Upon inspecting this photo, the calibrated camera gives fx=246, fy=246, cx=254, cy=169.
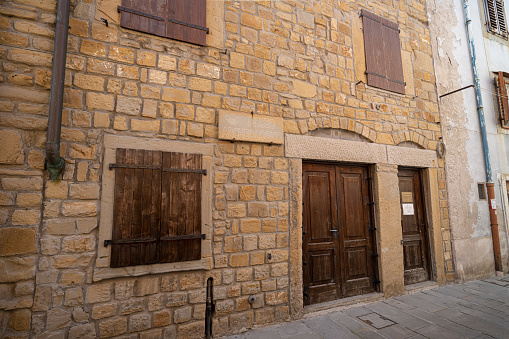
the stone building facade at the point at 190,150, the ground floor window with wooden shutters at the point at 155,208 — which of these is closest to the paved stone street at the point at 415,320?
the stone building facade at the point at 190,150

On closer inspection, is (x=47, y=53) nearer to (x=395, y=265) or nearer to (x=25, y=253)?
(x=25, y=253)

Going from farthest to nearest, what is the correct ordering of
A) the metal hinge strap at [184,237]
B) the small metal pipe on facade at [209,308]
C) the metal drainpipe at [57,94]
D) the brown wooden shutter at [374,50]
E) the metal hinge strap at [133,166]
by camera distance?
the brown wooden shutter at [374,50]
the small metal pipe on facade at [209,308]
the metal hinge strap at [184,237]
the metal hinge strap at [133,166]
the metal drainpipe at [57,94]

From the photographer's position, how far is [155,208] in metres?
2.65

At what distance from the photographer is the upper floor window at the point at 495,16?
6.15 m

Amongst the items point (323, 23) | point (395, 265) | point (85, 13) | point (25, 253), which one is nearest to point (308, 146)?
point (323, 23)

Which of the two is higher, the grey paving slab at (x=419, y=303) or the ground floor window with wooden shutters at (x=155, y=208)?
the ground floor window with wooden shutters at (x=155, y=208)

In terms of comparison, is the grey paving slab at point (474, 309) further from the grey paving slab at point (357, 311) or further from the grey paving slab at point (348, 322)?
the grey paving slab at point (348, 322)

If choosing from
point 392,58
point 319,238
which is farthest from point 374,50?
point 319,238

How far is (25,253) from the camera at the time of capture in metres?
2.21

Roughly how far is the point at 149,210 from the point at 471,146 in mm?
6328

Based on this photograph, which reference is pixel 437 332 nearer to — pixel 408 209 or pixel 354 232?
pixel 354 232

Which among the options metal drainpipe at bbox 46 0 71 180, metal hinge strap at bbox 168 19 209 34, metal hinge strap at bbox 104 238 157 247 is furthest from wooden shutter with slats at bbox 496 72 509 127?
metal drainpipe at bbox 46 0 71 180

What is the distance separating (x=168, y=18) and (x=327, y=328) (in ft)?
13.8

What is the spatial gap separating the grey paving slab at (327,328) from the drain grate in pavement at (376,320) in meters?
0.39
